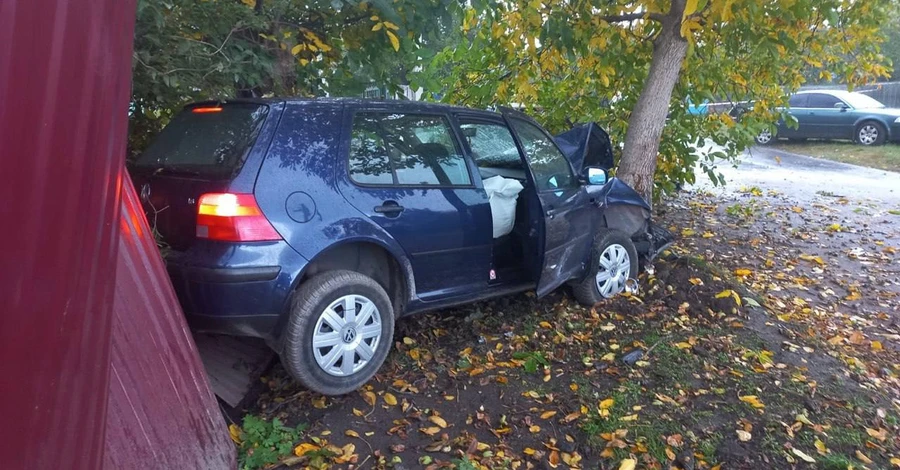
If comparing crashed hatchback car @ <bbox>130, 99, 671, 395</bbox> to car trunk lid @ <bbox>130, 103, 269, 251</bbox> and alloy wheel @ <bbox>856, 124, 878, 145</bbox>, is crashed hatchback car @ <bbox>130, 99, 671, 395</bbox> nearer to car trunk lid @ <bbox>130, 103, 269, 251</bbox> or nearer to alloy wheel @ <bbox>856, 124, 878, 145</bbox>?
car trunk lid @ <bbox>130, 103, 269, 251</bbox>

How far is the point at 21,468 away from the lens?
1442 mm

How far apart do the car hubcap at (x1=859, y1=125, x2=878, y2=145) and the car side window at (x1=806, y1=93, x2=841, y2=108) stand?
3.13 ft

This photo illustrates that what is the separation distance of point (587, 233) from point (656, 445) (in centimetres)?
207

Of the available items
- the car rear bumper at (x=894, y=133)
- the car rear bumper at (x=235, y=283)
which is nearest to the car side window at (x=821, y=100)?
the car rear bumper at (x=894, y=133)

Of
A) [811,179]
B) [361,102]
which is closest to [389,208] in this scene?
[361,102]

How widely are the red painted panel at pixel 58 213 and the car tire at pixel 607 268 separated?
4018mm

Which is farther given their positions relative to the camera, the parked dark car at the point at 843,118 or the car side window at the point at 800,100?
the car side window at the point at 800,100

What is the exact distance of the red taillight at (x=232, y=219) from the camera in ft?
10.9

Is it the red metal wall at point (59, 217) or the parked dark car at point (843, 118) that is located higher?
the parked dark car at point (843, 118)

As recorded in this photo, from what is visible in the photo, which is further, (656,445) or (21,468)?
(656,445)

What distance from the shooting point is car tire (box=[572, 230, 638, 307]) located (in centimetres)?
520

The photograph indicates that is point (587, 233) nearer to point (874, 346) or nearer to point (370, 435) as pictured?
point (874, 346)

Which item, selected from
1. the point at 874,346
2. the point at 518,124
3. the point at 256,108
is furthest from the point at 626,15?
the point at 256,108

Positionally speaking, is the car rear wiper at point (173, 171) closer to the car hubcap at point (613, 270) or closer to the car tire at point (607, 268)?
the car tire at point (607, 268)
